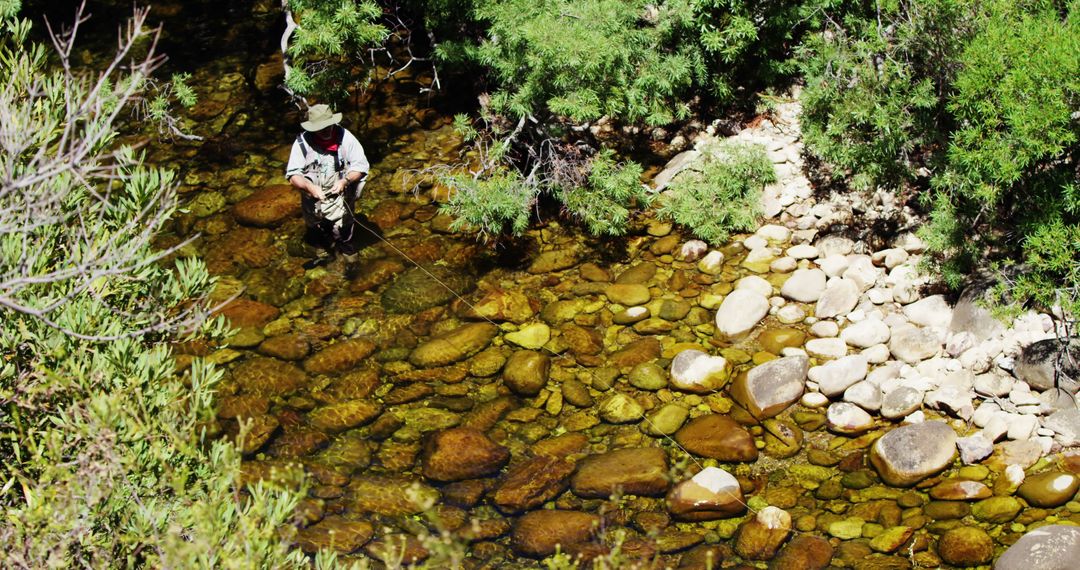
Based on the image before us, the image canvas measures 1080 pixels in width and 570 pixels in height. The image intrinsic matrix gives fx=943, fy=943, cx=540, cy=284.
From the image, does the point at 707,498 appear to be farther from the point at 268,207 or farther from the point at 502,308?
the point at 268,207

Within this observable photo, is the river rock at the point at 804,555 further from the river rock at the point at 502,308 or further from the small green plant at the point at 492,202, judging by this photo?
the small green plant at the point at 492,202

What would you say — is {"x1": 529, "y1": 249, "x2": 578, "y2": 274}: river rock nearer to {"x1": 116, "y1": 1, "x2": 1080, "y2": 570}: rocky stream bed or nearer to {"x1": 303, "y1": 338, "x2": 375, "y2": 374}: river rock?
{"x1": 116, "y1": 1, "x2": 1080, "y2": 570}: rocky stream bed

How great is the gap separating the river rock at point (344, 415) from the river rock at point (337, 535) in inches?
38.3

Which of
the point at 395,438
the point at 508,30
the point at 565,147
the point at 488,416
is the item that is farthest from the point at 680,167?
the point at 395,438

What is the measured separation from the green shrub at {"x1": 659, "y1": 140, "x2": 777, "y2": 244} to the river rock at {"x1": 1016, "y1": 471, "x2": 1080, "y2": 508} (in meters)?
3.48

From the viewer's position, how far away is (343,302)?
28.3 feet

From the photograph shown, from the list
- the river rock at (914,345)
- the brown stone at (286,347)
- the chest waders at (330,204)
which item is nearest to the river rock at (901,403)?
the river rock at (914,345)

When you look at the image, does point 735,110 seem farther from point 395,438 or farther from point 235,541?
point 235,541

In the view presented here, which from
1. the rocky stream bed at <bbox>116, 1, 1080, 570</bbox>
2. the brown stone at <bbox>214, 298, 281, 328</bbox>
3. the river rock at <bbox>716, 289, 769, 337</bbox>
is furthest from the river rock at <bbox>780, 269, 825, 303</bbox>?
the brown stone at <bbox>214, 298, 281, 328</bbox>

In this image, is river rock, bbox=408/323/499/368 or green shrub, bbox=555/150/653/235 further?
green shrub, bbox=555/150/653/235

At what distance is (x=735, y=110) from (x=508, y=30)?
2.97 m

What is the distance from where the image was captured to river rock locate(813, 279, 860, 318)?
7906 millimetres

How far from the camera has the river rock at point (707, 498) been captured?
636 cm

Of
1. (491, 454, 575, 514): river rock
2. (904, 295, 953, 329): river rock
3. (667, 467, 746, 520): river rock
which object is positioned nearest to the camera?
(667, 467, 746, 520): river rock
